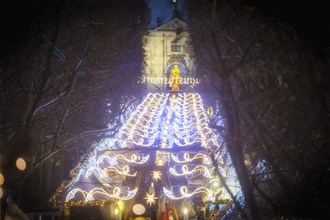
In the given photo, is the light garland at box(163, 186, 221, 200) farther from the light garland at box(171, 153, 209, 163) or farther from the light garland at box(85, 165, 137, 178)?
the light garland at box(85, 165, 137, 178)

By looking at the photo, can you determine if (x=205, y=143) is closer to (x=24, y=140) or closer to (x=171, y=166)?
(x=171, y=166)

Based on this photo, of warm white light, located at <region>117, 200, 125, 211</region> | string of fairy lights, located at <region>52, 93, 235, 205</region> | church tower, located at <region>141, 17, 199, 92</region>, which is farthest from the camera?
church tower, located at <region>141, 17, 199, 92</region>

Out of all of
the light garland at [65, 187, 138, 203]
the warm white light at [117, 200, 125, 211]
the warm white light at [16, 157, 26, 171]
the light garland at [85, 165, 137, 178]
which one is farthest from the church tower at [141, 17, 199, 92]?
the warm white light at [16, 157, 26, 171]

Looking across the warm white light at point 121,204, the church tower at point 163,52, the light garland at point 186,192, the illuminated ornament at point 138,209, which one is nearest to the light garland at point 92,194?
the warm white light at point 121,204

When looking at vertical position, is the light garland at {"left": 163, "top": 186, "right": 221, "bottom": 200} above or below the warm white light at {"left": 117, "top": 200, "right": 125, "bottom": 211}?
above

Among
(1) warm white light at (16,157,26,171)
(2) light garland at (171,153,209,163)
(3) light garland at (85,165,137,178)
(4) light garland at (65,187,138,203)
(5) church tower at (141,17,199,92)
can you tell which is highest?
(5) church tower at (141,17,199,92)

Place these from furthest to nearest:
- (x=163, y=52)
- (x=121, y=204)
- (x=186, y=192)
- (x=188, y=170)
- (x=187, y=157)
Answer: (x=163, y=52) < (x=188, y=170) < (x=187, y=157) < (x=121, y=204) < (x=186, y=192)

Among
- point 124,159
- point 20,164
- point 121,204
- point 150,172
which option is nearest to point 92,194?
point 121,204

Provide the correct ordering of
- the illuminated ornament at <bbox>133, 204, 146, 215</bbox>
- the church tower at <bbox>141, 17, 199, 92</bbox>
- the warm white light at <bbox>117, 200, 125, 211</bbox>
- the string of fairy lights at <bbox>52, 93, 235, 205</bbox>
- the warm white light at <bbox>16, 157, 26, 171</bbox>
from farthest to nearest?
the church tower at <bbox>141, 17, 199, 92</bbox>, the warm white light at <bbox>117, 200, 125, 211</bbox>, the illuminated ornament at <bbox>133, 204, 146, 215</bbox>, the string of fairy lights at <bbox>52, 93, 235, 205</bbox>, the warm white light at <bbox>16, 157, 26, 171</bbox>

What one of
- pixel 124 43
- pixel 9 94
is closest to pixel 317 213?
pixel 9 94

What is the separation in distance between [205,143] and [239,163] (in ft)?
32.5

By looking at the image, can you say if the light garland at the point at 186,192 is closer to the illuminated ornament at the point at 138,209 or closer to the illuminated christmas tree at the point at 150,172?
the illuminated christmas tree at the point at 150,172

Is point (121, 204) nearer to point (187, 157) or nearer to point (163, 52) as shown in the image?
point (187, 157)

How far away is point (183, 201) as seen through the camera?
16000 mm
